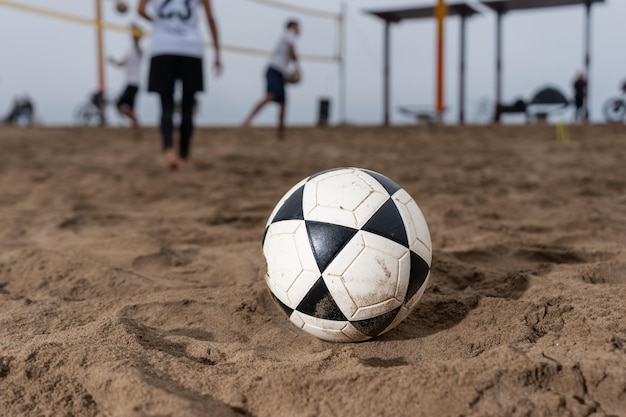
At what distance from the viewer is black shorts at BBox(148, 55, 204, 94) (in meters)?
5.00

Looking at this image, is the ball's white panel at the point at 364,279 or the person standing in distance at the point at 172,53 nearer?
the ball's white panel at the point at 364,279

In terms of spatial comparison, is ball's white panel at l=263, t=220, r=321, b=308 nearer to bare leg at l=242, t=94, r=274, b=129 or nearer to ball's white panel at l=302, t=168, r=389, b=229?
ball's white panel at l=302, t=168, r=389, b=229

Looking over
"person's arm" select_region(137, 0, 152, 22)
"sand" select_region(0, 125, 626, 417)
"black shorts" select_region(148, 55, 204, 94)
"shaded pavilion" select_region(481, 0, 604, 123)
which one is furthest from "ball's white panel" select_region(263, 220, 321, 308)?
"shaded pavilion" select_region(481, 0, 604, 123)

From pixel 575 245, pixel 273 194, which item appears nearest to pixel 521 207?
pixel 575 245

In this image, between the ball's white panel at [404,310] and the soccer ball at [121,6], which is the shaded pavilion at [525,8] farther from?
the ball's white panel at [404,310]

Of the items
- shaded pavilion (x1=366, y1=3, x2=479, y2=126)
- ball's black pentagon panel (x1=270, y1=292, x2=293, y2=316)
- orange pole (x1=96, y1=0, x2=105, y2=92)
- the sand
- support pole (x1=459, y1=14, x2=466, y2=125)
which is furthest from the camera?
support pole (x1=459, y1=14, x2=466, y2=125)

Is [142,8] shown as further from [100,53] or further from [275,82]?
[100,53]

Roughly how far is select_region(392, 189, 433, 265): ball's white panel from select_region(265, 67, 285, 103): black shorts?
21.7 ft

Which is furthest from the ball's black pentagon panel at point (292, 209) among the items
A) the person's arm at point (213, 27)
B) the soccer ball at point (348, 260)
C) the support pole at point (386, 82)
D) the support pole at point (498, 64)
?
the support pole at point (498, 64)

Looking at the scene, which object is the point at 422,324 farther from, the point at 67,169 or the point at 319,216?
the point at 67,169

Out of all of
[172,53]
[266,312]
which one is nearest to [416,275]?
[266,312]

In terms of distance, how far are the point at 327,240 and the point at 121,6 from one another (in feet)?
38.3

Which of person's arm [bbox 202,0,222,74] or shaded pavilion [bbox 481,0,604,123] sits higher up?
shaded pavilion [bbox 481,0,604,123]

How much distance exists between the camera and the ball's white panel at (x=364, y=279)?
1720 mm
